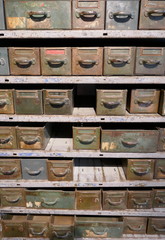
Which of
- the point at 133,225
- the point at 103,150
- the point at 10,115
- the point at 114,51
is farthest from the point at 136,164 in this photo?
the point at 10,115

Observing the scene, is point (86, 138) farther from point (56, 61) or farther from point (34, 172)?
point (56, 61)

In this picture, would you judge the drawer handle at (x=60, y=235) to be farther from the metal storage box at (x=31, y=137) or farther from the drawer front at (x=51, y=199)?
the metal storage box at (x=31, y=137)

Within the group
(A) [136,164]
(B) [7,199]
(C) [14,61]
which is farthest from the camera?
(B) [7,199]

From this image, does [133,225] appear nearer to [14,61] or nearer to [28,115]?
[28,115]

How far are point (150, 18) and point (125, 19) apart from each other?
185 millimetres

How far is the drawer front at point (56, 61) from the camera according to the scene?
5.22 ft

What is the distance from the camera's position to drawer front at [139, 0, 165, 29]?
1479 millimetres

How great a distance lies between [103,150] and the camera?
6.02 feet

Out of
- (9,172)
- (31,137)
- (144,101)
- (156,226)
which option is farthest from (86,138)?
(156,226)

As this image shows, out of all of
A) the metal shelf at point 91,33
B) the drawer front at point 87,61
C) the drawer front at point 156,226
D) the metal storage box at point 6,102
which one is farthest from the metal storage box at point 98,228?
the metal shelf at point 91,33

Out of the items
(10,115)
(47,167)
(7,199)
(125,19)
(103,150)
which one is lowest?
(7,199)

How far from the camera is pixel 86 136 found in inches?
71.1

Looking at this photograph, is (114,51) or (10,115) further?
(10,115)

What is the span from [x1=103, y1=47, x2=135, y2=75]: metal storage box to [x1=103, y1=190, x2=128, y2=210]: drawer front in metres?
1.13
